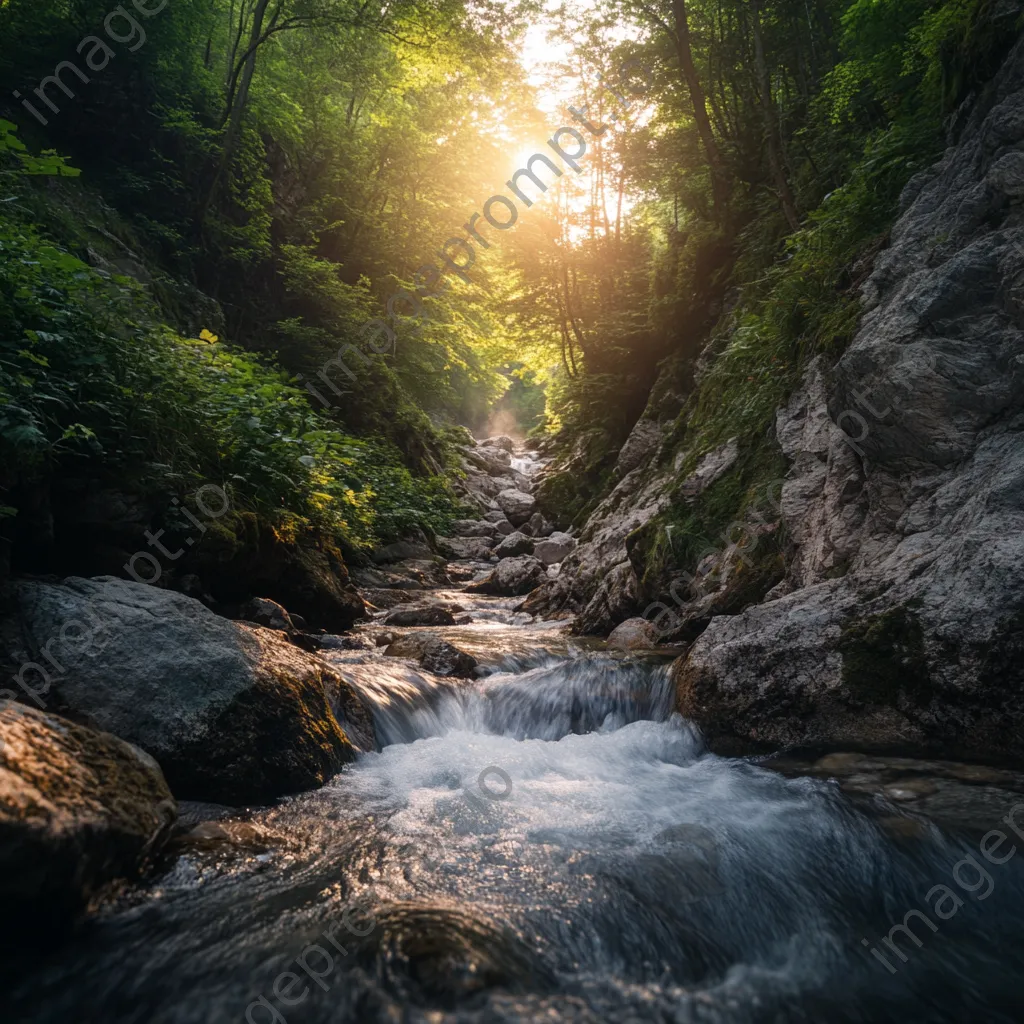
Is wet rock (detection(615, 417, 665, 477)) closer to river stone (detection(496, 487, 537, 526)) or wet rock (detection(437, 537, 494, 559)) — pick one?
wet rock (detection(437, 537, 494, 559))

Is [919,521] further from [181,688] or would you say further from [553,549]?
[553,549]

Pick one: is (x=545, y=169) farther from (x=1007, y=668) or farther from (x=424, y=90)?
(x=1007, y=668)

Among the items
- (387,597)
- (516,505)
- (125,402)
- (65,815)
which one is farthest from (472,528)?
(65,815)

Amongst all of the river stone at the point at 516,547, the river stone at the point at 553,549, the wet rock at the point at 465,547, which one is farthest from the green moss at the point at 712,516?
the wet rock at the point at 465,547

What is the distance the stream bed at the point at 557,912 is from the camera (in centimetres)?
209

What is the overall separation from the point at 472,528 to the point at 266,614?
12310 mm

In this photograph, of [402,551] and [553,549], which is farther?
[553,549]

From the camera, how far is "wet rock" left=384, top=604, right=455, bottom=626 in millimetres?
9016

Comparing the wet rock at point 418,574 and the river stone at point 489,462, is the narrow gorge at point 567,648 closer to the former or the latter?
the wet rock at point 418,574

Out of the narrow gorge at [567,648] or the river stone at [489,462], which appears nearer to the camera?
the narrow gorge at [567,648]

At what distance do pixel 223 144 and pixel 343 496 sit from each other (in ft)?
32.1

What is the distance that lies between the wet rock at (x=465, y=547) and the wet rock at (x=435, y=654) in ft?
30.6

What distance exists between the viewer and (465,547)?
16953 mm

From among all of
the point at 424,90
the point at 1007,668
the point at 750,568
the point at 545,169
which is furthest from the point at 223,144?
the point at 1007,668
